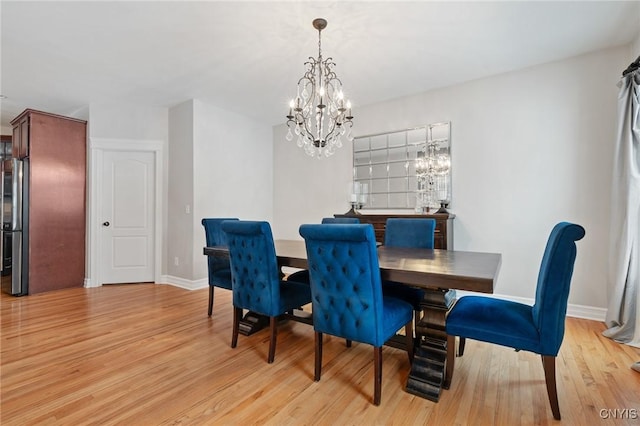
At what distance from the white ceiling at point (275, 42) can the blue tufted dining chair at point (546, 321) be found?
1.91 m

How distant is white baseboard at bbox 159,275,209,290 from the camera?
13.8 ft

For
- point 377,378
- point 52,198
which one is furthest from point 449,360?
point 52,198

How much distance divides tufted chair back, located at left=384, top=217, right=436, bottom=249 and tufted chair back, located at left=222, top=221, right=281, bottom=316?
4.41 feet

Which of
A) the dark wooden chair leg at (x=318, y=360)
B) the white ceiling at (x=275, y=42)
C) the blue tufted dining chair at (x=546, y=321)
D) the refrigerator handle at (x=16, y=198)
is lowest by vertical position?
the dark wooden chair leg at (x=318, y=360)

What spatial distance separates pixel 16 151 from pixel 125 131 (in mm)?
1460

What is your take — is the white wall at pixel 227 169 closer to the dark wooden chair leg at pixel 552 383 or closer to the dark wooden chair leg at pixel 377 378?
the dark wooden chair leg at pixel 377 378

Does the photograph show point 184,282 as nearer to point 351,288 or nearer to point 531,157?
point 351,288

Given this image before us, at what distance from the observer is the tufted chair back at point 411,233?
2816 millimetres

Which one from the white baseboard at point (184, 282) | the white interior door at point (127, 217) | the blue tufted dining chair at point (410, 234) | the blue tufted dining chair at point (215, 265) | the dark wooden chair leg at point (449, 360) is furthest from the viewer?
the white interior door at point (127, 217)

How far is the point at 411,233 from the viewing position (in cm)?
292

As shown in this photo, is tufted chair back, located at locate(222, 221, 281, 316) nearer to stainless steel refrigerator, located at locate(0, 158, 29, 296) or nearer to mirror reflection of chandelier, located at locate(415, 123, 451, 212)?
mirror reflection of chandelier, located at locate(415, 123, 451, 212)

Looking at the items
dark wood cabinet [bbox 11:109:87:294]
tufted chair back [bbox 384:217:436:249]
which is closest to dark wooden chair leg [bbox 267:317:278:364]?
tufted chair back [bbox 384:217:436:249]

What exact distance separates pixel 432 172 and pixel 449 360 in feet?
8.53

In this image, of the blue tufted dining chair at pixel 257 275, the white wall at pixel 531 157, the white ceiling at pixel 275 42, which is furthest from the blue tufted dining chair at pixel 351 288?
the white wall at pixel 531 157
